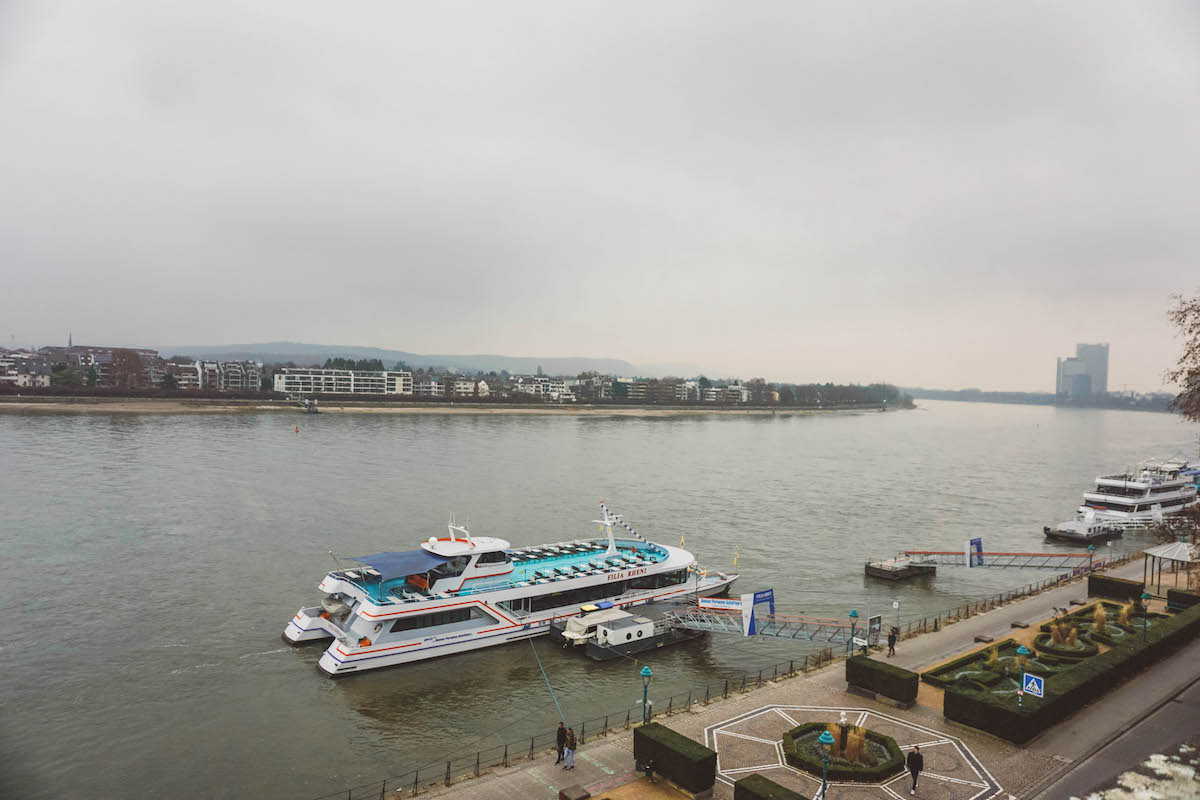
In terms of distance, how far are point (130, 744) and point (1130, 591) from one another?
45307mm

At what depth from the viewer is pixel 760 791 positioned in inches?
641

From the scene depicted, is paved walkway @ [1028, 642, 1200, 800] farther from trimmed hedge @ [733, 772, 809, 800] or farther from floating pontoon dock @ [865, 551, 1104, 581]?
floating pontoon dock @ [865, 551, 1104, 581]

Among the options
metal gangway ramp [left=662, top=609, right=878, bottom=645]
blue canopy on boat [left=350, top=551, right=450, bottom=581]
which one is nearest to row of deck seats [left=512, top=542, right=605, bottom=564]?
blue canopy on boat [left=350, top=551, right=450, bottom=581]

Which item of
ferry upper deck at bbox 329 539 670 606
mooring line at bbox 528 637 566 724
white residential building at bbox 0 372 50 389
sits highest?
white residential building at bbox 0 372 50 389

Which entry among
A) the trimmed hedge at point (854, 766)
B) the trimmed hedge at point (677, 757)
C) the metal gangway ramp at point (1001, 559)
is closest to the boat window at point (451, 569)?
the trimmed hedge at point (677, 757)

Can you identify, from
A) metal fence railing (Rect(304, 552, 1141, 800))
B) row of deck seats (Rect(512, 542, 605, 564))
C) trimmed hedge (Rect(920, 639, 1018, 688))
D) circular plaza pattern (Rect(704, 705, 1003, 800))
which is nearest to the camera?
circular plaza pattern (Rect(704, 705, 1003, 800))

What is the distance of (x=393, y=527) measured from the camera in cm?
5272

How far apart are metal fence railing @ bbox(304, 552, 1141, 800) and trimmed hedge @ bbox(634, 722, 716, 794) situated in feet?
9.81

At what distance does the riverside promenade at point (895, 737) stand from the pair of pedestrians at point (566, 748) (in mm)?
255

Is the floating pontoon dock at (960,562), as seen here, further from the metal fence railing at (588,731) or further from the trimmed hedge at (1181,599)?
the metal fence railing at (588,731)

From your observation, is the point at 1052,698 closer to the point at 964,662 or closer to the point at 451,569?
the point at 964,662

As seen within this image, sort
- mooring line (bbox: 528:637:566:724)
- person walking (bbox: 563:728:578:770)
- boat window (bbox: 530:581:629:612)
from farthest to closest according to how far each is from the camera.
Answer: boat window (bbox: 530:581:629:612), mooring line (bbox: 528:637:566:724), person walking (bbox: 563:728:578:770)

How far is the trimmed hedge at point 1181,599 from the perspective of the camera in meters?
33.6

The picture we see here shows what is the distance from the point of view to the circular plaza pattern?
18.7 m
